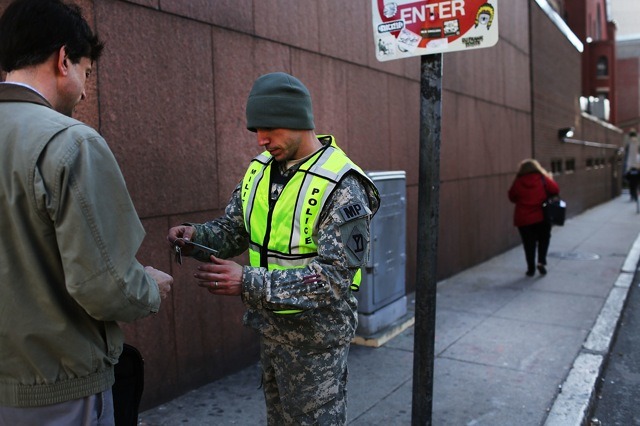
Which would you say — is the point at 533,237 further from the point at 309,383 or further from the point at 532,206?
the point at 309,383

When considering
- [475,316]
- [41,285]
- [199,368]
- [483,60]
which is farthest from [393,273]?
[483,60]

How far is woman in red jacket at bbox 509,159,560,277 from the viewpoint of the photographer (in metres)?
8.33

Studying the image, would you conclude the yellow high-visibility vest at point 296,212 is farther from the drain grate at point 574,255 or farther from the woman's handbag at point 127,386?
the drain grate at point 574,255

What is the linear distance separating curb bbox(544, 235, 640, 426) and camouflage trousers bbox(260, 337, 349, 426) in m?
2.07

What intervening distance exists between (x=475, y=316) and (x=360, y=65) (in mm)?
2946

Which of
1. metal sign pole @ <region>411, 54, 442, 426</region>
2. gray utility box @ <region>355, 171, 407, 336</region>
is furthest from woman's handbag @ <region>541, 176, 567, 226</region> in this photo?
metal sign pole @ <region>411, 54, 442, 426</region>

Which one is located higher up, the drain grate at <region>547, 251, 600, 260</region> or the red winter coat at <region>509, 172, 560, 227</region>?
the red winter coat at <region>509, 172, 560, 227</region>

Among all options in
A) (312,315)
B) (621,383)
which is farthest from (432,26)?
(621,383)

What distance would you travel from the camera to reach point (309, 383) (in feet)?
7.82

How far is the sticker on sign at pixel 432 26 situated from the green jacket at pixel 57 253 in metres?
2.03

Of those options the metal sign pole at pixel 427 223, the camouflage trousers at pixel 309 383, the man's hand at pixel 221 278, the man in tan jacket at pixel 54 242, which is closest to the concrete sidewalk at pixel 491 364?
the metal sign pole at pixel 427 223

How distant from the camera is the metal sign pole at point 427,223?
3.20 m

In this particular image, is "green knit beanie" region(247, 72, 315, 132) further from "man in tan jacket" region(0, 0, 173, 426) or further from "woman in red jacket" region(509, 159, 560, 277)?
"woman in red jacket" region(509, 159, 560, 277)

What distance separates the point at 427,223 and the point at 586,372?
246 cm
